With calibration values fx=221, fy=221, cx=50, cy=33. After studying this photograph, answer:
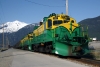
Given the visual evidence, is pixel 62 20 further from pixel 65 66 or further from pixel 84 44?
pixel 65 66

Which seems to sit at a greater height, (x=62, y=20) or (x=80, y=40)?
Answer: (x=62, y=20)

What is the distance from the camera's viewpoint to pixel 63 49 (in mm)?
19500

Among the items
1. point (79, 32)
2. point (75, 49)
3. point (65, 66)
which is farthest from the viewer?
point (79, 32)

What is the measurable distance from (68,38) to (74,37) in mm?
553

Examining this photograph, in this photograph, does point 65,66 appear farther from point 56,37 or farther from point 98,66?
point 56,37

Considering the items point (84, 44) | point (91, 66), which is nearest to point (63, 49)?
point (84, 44)

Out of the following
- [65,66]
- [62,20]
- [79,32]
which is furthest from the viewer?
[62,20]

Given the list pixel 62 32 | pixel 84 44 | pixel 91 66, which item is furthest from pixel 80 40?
pixel 91 66

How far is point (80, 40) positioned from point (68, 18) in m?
3.52

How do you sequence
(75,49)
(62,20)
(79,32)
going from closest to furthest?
(75,49) → (79,32) → (62,20)

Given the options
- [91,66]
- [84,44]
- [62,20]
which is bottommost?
[91,66]

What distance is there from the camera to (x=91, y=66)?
14.2 m

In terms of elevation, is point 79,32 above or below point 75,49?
above

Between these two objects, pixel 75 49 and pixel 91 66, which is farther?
pixel 75 49
